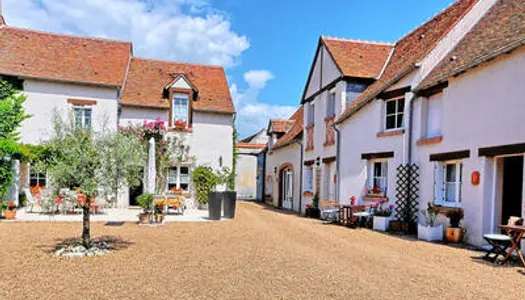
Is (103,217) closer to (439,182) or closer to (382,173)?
(382,173)

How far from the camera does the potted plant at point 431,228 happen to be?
10.9m

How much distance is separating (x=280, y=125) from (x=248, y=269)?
20.5 m

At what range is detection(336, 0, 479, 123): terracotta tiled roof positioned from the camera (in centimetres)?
1313

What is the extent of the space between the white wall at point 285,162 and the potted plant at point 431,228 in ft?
28.3

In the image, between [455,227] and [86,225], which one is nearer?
[86,225]

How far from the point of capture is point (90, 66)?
18.2m

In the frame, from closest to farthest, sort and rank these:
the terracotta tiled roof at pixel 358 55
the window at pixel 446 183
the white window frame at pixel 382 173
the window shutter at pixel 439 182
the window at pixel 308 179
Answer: the window at pixel 446 183 < the window shutter at pixel 439 182 < the white window frame at pixel 382 173 < the terracotta tiled roof at pixel 358 55 < the window at pixel 308 179

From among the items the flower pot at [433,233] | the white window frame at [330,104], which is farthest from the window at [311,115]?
the flower pot at [433,233]

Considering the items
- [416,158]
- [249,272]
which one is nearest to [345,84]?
[416,158]

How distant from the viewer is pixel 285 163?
23703mm

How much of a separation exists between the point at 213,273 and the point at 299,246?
3.31 m

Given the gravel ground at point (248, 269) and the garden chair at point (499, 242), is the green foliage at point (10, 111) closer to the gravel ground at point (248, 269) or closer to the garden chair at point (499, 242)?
the gravel ground at point (248, 269)

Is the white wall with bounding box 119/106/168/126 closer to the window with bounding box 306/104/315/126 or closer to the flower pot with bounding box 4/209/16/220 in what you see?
the flower pot with bounding box 4/209/16/220

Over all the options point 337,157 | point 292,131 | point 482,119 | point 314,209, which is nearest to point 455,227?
point 482,119
